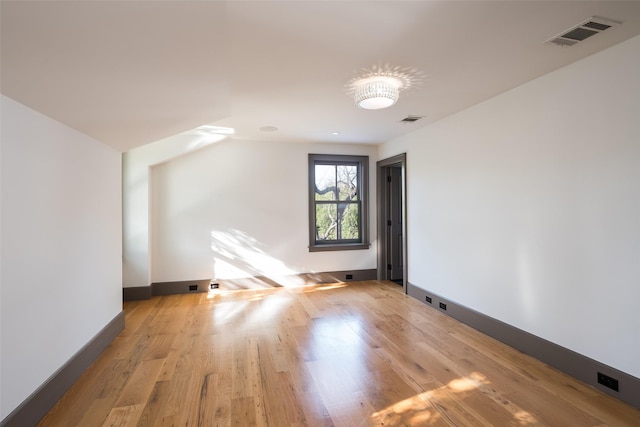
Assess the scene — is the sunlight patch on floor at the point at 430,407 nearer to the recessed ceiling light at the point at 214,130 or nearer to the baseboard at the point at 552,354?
the baseboard at the point at 552,354

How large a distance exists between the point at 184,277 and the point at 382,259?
3.47m

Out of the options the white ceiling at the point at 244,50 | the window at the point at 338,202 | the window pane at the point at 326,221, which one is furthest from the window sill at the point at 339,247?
the white ceiling at the point at 244,50

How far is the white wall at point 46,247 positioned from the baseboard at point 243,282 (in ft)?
5.87

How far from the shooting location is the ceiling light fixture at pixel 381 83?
2703mm

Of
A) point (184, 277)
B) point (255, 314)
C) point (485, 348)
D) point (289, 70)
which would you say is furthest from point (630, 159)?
point (184, 277)

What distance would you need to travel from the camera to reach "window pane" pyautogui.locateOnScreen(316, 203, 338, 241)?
5.91 metres

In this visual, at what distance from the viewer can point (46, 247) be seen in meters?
2.19

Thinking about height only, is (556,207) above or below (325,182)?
below

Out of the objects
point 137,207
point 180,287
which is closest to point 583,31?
point 137,207

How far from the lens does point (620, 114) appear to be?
2.30 metres

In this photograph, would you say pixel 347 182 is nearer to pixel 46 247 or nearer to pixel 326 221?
pixel 326 221

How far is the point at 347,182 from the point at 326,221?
843 mm

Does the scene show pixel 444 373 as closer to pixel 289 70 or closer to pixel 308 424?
pixel 308 424

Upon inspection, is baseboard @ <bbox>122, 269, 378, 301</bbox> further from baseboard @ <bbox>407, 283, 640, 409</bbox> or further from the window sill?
baseboard @ <bbox>407, 283, 640, 409</bbox>
